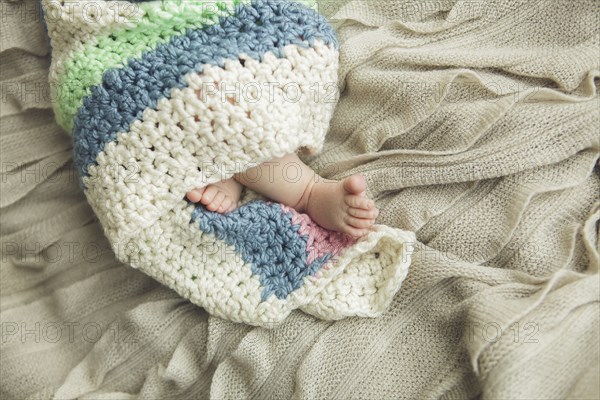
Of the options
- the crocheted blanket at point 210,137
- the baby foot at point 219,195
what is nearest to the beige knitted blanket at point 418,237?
the crocheted blanket at point 210,137

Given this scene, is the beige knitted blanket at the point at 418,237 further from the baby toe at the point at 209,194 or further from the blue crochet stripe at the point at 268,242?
the baby toe at the point at 209,194

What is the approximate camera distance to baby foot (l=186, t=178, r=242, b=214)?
81 cm

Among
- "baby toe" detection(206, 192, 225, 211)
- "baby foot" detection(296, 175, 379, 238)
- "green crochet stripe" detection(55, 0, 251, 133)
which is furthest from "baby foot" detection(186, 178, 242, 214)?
"green crochet stripe" detection(55, 0, 251, 133)

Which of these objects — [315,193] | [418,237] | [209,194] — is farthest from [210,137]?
[418,237]

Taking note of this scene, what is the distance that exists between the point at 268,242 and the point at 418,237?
243 millimetres

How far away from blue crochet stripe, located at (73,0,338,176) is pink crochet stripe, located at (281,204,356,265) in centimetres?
26

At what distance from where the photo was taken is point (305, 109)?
0.82 meters

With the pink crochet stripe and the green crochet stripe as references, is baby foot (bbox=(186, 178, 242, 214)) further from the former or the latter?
the green crochet stripe

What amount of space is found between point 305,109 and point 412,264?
0.97 ft

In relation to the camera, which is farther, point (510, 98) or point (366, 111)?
point (366, 111)

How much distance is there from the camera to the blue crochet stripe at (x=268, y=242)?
0.81 m

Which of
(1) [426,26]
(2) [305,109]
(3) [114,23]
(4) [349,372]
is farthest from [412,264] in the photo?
(3) [114,23]

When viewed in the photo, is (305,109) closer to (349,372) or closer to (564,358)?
(349,372)

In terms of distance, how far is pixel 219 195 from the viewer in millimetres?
832
